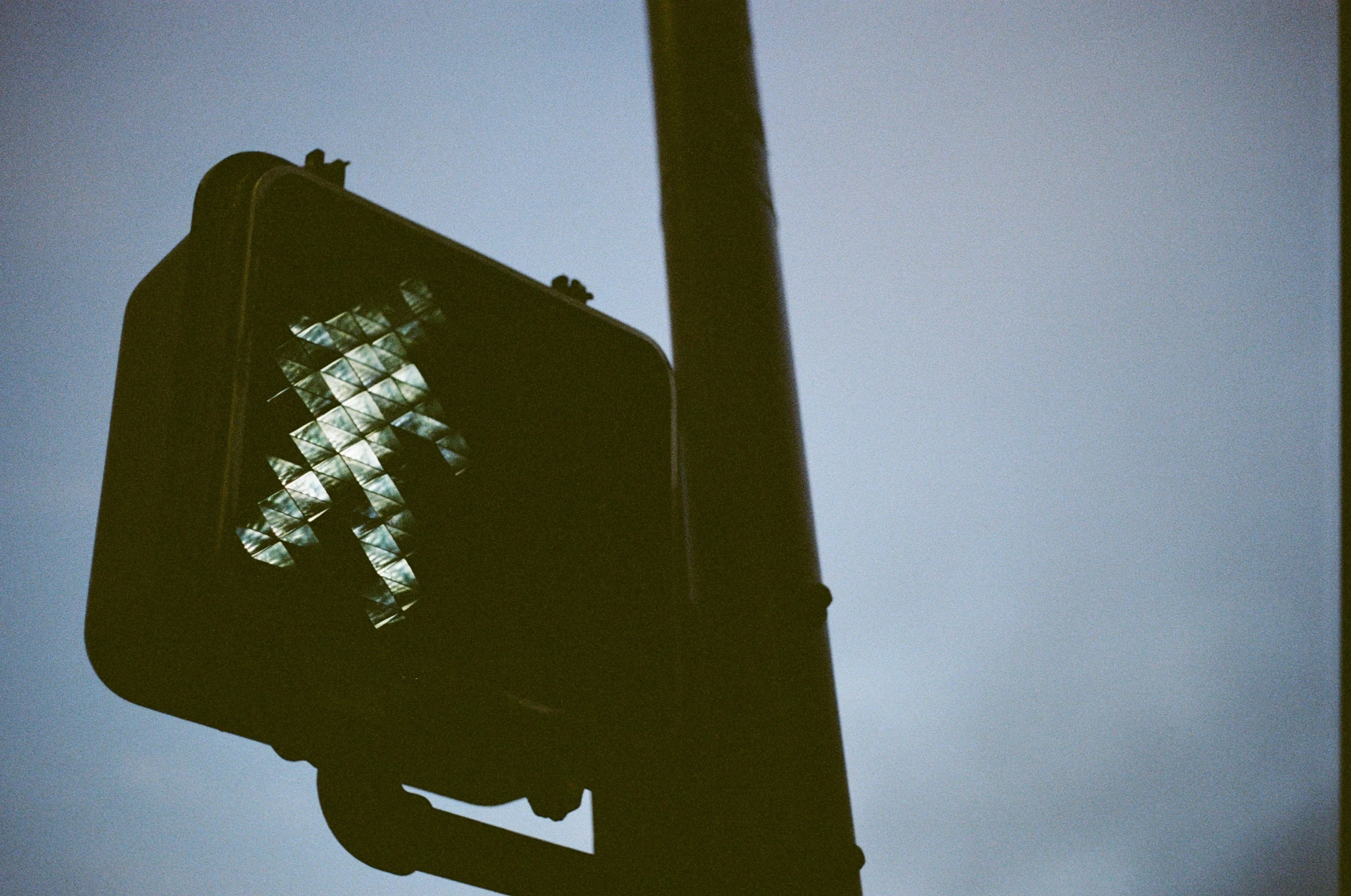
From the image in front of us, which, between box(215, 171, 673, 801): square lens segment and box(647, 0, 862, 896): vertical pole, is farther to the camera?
box(647, 0, 862, 896): vertical pole

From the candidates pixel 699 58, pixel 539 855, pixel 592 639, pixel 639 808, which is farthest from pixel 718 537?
pixel 699 58

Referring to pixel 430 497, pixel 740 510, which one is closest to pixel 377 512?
pixel 430 497

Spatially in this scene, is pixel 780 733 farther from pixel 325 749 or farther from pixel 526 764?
pixel 325 749

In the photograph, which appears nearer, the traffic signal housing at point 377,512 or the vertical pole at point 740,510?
the traffic signal housing at point 377,512

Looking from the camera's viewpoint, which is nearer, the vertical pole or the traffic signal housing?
the traffic signal housing

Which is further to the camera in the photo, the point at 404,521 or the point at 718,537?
the point at 718,537

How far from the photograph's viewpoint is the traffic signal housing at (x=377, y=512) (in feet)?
2.96

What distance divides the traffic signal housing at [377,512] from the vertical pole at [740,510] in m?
0.07

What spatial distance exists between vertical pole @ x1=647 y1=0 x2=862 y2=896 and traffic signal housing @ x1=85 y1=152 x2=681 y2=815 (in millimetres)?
73

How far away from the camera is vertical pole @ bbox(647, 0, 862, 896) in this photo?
116 cm

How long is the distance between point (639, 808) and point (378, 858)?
33 centimetres

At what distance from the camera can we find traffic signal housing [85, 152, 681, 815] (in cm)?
90

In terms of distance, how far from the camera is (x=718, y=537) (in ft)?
4.31

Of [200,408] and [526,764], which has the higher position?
[200,408]
